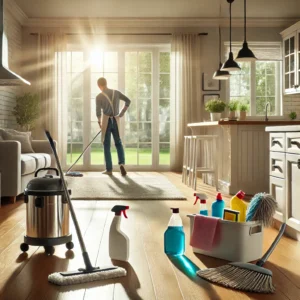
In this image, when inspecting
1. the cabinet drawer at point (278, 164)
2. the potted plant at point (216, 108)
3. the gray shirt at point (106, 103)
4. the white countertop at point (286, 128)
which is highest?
the gray shirt at point (106, 103)

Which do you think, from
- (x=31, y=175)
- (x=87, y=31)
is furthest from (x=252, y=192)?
(x=87, y=31)

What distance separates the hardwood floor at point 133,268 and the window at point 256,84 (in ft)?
17.7

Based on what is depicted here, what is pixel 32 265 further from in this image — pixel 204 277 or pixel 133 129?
pixel 133 129

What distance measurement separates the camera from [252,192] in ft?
18.3

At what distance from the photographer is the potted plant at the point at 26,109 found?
8148 mm

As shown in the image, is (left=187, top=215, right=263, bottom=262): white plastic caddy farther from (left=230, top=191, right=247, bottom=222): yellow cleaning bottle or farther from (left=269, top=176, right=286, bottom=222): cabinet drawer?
(left=269, top=176, right=286, bottom=222): cabinet drawer

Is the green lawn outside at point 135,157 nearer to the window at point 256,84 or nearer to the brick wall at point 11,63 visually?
the brick wall at point 11,63

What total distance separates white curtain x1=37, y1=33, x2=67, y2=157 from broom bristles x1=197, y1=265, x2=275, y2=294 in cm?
661

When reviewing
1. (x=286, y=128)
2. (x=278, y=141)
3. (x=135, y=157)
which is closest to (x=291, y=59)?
(x=135, y=157)

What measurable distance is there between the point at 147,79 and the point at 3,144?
4570 millimetres

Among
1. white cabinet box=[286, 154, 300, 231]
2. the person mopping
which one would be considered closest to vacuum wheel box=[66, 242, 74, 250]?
white cabinet box=[286, 154, 300, 231]

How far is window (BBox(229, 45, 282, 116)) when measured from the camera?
8914 millimetres

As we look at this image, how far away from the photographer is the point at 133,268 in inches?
98.9

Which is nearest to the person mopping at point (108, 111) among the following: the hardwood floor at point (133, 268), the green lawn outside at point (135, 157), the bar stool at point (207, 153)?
the green lawn outside at point (135, 157)
